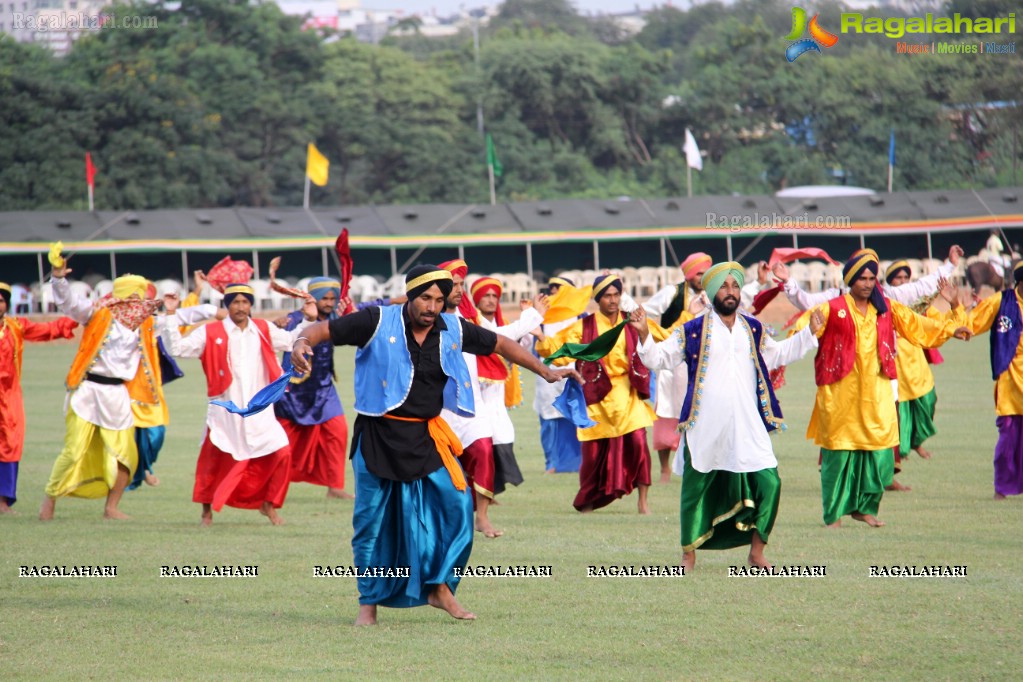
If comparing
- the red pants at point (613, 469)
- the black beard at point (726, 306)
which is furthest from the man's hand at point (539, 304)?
the black beard at point (726, 306)

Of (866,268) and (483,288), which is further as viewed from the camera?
(483,288)

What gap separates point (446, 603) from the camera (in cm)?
670

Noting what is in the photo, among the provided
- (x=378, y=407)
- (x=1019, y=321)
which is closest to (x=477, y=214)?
(x=1019, y=321)

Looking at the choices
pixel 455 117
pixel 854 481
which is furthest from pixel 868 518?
pixel 455 117

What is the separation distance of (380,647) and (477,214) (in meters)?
33.7

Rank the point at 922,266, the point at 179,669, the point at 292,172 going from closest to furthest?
1. the point at 179,669
2. the point at 922,266
3. the point at 292,172

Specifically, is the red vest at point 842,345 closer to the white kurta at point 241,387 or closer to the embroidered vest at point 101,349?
the white kurta at point 241,387

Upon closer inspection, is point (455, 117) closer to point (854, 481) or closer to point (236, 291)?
point (236, 291)

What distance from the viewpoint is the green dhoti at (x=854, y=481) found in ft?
30.2

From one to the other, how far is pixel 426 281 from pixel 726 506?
92.4 inches

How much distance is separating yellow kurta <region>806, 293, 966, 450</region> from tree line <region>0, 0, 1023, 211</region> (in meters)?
36.5

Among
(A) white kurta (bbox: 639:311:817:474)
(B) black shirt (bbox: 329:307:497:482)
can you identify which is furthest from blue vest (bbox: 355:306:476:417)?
(A) white kurta (bbox: 639:311:817:474)

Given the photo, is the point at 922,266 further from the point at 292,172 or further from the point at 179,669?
the point at 179,669

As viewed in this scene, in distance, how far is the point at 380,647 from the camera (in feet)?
20.3
